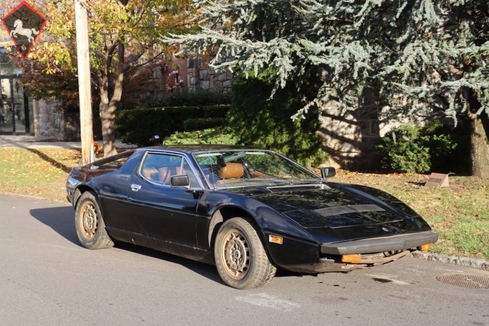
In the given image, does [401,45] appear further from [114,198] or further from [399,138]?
[114,198]

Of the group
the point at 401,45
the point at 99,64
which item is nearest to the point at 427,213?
the point at 401,45

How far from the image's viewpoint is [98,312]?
5641 mm

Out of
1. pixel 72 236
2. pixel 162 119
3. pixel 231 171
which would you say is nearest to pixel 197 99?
pixel 162 119

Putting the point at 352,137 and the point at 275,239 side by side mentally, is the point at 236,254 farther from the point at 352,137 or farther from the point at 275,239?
the point at 352,137

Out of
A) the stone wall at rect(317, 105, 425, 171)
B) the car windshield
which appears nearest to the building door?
the stone wall at rect(317, 105, 425, 171)

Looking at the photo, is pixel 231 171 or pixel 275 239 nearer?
pixel 275 239

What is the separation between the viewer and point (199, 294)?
620cm

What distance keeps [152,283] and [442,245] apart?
3.65m

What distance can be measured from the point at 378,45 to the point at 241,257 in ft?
20.4

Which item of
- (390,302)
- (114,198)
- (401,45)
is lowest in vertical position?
(390,302)

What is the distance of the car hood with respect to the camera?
5.93m

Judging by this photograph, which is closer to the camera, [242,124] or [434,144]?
[434,144]

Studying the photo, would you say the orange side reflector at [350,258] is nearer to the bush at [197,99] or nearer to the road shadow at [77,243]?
the road shadow at [77,243]

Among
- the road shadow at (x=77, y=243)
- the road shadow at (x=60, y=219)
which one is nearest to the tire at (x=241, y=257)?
the road shadow at (x=77, y=243)
